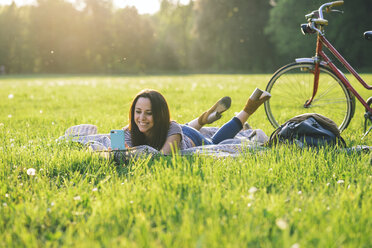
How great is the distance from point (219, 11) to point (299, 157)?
39.5 metres

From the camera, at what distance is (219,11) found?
132 feet

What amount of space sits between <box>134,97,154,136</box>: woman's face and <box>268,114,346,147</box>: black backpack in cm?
128

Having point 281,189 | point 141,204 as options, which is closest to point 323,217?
point 281,189

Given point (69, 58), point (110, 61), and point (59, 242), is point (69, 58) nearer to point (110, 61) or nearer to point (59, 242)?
point (110, 61)

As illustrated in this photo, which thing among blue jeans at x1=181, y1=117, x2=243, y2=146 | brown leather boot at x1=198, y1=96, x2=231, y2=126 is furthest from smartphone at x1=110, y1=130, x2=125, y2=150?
brown leather boot at x1=198, y1=96, x2=231, y2=126

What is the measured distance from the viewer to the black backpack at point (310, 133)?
144 inches

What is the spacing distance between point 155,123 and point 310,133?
160 centimetres

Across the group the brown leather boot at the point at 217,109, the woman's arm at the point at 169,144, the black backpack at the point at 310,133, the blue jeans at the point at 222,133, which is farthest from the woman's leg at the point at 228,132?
the woman's arm at the point at 169,144

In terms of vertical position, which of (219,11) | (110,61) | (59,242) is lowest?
(59,242)

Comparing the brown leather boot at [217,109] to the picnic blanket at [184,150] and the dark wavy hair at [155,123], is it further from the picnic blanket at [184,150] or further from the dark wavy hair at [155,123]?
the dark wavy hair at [155,123]

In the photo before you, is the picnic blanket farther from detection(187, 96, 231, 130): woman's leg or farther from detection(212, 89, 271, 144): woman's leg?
detection(187, 96, 231, 130): woman's leg

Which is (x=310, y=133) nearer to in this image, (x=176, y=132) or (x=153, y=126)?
(x=176, y=132)

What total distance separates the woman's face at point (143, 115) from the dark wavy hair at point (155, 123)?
0.12 feet

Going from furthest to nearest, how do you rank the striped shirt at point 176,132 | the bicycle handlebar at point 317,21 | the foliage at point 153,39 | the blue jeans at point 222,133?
the foliage at point 153,39 → the bicycle handlebar at point 317,21 → the blue jeans at point 222,133 → the striped shirt at point 176,132
